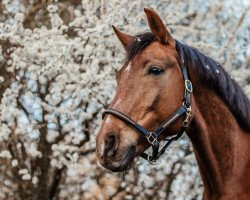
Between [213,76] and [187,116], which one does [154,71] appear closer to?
[187,116]

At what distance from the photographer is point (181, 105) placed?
399cm

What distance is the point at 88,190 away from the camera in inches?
341

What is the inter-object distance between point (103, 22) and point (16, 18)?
145 centimetres

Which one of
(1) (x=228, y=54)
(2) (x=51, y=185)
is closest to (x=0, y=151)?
(2) (x=51, y=185)

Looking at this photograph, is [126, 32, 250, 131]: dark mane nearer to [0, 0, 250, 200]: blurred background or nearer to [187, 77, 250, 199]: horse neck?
[187, 77, 250, 199]: horse neck

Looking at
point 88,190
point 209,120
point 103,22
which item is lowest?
point 88,190

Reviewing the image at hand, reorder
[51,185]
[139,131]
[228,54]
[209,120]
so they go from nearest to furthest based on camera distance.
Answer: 1. [139,131]
2. [209,120]
3. [228,54]
4. [51,185]

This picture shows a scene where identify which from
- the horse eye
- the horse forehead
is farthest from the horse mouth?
the horse forehead

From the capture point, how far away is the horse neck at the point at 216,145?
13.6 ft

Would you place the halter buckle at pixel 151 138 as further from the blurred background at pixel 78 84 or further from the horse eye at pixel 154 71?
the blurred background at pixel 78 84

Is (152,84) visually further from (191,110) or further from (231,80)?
(231,80)

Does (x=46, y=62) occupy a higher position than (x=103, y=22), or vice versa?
(x=103, y=22)

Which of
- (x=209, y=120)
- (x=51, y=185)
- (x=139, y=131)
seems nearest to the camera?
(x=139, y=131)

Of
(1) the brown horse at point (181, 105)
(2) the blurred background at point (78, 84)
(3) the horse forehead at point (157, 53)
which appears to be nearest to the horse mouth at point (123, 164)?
(1) the brown horse at point (181, 105)
